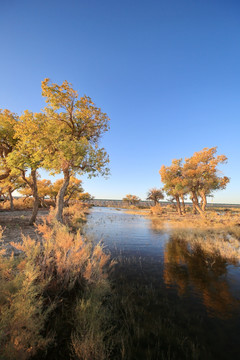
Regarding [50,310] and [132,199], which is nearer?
[50,310]

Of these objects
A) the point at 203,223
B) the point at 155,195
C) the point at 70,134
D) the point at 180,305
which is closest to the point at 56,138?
the point at 70,134

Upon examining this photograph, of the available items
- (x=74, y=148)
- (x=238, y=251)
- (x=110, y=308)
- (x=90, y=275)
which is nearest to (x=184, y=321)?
(x=110, y=308)

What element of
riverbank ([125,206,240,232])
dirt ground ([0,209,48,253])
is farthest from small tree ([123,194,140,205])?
dirt ground ([0,209,48,253])

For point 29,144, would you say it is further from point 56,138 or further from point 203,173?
point 203,173

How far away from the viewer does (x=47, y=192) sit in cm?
3872

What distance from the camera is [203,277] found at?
5.51m

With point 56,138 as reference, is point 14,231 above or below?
below

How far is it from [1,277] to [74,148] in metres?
8.18

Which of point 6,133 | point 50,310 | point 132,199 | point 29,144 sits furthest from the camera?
point 132,199

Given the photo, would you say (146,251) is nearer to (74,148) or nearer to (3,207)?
(74,148)

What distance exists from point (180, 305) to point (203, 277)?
7.42ft

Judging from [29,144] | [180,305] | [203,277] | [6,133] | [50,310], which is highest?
[6,133]

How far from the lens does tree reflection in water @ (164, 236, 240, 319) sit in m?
4.02

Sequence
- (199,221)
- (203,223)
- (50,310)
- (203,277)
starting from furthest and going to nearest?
1. (199,221)
2. (203,223)
3. (203,277)
4. (50,310)
